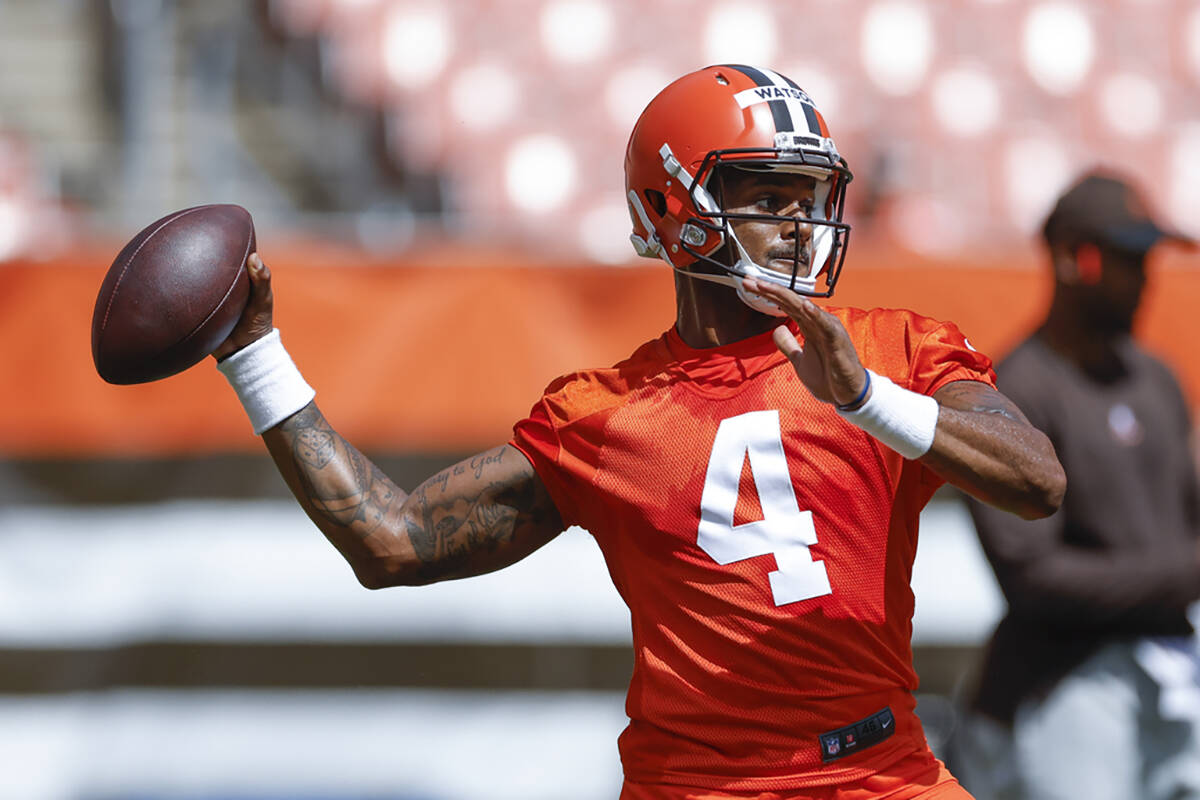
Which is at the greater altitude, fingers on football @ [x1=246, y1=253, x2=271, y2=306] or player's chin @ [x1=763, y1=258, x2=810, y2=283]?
fingers on football @ [x1=246, y1=253, x2=271, y2=306]

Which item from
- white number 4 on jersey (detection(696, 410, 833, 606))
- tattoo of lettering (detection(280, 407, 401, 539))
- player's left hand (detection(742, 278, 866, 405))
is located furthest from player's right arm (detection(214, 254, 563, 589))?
player's left hand (detection(742, 278, 866, 405))

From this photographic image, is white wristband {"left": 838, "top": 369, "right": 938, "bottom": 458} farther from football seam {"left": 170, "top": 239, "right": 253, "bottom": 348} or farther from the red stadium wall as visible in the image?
the red stadium wall

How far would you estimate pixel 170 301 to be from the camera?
226 centimetres

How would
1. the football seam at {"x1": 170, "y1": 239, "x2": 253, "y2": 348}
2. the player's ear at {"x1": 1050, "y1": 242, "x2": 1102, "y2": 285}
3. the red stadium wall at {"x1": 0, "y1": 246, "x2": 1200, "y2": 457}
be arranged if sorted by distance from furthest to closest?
the red stadium wall at {"x1": 0, "y1": 246, "x2": 1200, "y2": 457} → the player's ear at {"x1": 1050, "y1": 242, "x2": 1102, "y2": 285} → the football seam at {"x1": 170, "y1": 239, "x2": 253, "y2": 348}

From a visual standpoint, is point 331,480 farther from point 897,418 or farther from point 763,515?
point 897,418

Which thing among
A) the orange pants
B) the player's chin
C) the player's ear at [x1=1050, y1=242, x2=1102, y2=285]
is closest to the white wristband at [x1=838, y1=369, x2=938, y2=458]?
the player's chin

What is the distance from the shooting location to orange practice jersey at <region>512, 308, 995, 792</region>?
7.01ft

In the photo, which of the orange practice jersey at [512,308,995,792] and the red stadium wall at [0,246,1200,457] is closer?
the orange practice jersey at [512,308,995,792]

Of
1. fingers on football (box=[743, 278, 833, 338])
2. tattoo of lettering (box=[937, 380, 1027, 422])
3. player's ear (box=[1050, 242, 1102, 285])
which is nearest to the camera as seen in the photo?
fingers on football (box=[743, 278, 833, 338])

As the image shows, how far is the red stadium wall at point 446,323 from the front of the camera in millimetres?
4234

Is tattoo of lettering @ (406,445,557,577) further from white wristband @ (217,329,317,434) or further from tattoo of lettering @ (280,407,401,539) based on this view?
white wristband @ (217,329,317,434)

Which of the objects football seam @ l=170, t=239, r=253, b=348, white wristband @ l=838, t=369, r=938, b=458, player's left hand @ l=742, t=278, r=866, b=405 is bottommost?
Answer: white wristband @ l=838, t=369, r=938, b=458

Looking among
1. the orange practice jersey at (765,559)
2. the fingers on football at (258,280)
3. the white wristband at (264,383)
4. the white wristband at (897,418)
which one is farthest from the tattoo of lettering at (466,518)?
the white wristband at (897,418)

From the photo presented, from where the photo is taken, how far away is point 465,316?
4254 mm
